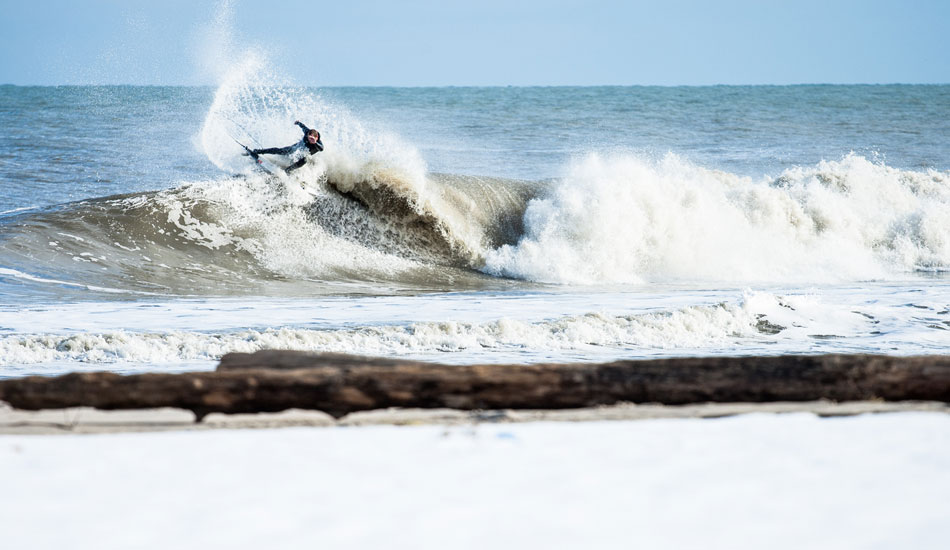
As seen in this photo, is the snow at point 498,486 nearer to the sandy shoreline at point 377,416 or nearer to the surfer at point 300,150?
the sandy shoreline at point 377,416

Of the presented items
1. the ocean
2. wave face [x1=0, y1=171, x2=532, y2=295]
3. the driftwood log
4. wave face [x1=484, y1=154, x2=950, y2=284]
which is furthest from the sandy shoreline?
wave face [x1=484, y1=154, x2=950, y2=284]

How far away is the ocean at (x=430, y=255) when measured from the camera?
7.45m

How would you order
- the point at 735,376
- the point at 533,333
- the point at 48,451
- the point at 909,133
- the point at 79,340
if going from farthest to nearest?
the point at 909,133, the point at 533,333, the point at 79,340, the point at 735,376, the point at 48,451

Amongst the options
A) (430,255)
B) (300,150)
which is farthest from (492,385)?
(300,150)

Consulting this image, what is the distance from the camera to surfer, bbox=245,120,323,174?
43.8ft

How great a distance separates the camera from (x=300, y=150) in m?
14.2

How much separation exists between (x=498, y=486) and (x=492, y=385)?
56 cm

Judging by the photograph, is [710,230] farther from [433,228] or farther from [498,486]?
[498,486]

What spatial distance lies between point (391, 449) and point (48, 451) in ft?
3.92

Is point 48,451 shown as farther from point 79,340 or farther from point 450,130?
point 450,130

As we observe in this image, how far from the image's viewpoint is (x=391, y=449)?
3.09 m

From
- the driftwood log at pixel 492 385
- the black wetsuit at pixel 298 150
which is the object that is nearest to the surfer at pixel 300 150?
the black wetsuit at pixel 298 150

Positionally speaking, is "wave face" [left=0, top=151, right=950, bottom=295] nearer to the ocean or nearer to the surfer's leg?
the ocean

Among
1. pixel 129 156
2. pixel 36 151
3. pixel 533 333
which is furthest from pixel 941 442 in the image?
pixel 36 151
